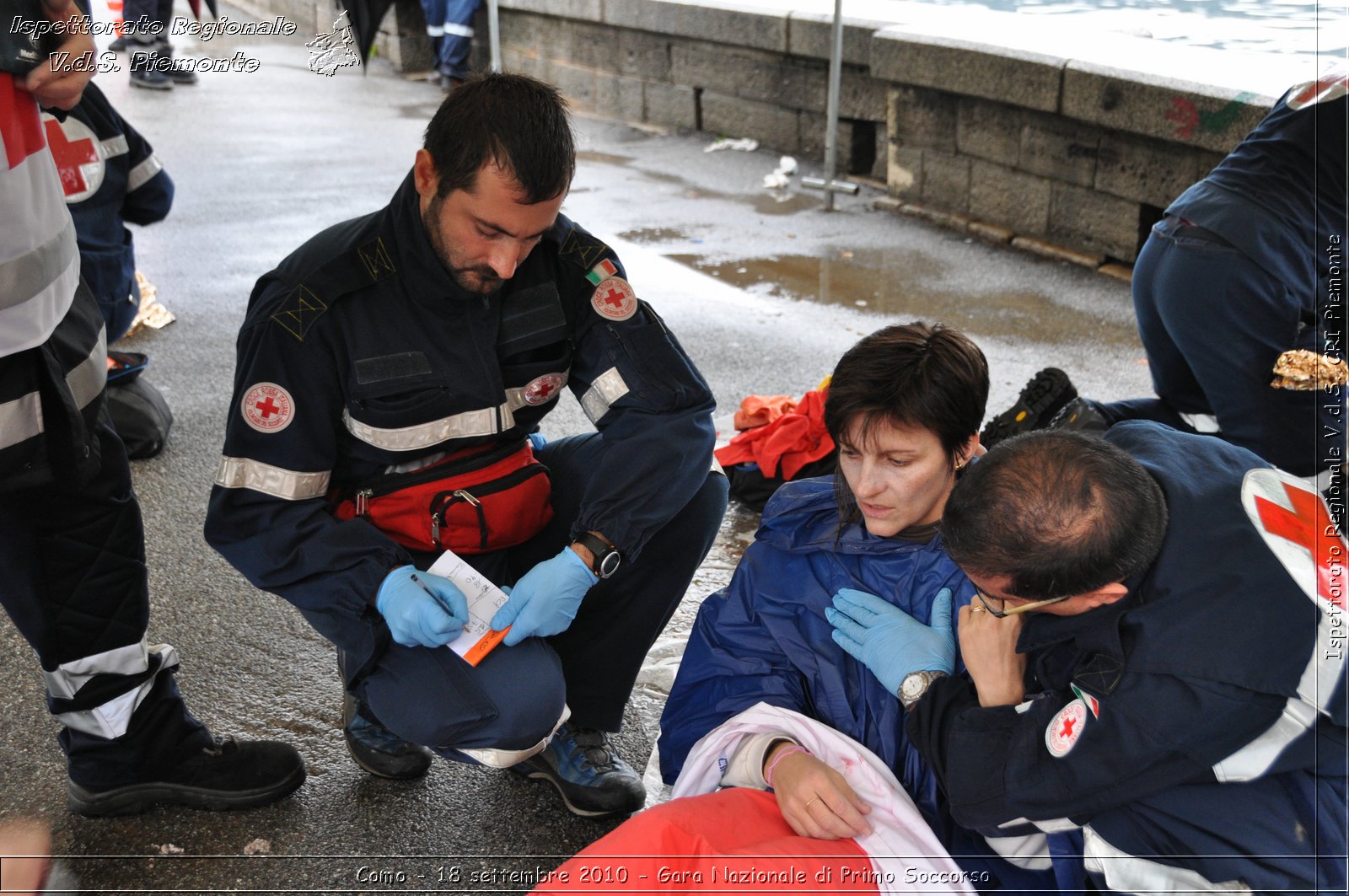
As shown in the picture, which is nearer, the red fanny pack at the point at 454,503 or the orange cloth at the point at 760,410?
the red fanny pack at the point at 454,503

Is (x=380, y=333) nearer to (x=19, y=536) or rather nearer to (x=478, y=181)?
(x=478, y=181)

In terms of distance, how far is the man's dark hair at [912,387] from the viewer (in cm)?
186

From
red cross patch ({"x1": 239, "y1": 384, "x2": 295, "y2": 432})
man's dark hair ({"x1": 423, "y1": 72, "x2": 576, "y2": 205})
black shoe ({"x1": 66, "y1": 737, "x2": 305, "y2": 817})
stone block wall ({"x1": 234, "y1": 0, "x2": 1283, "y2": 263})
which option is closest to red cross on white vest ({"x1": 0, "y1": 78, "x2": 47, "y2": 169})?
red cross patch ({"x1": 239, "y1": 384, "x2": 295, "y2": 432})

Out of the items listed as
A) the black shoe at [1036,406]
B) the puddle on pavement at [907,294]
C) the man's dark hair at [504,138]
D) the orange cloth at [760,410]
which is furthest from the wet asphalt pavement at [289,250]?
the man's dark hair at [504,138]

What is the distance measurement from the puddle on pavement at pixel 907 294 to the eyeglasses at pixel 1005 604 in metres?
3.21

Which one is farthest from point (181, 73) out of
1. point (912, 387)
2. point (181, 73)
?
point (912, 387)

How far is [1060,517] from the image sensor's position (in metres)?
1.44

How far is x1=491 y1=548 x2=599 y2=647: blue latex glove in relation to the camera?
208 cm

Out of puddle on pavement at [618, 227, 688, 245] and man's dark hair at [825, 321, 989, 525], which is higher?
man's dark hair at [825, 321, 989, 525]

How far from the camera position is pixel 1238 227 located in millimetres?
2844

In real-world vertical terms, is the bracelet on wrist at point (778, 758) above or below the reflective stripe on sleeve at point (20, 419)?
below

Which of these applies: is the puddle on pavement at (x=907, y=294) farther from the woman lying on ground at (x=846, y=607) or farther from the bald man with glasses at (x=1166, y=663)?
the bald man with glasses at (x=1166, y=663)

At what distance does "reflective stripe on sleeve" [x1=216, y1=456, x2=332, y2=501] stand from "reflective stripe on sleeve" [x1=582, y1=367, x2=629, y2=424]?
56 cm

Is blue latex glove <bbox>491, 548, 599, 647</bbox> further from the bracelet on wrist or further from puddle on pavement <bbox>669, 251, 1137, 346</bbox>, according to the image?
puddle on pavement <bbox>669, 251, 1137, 346</bbox>
